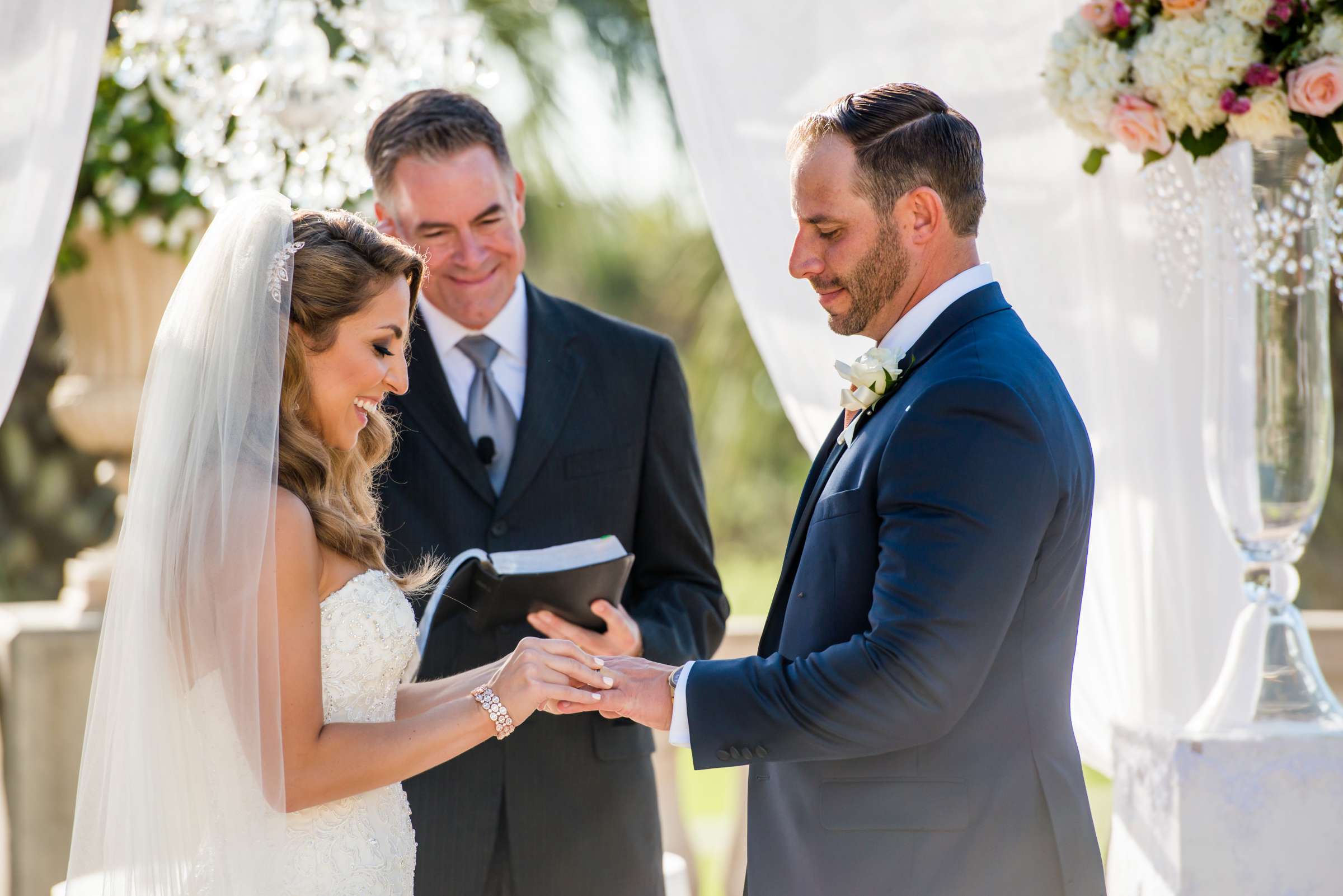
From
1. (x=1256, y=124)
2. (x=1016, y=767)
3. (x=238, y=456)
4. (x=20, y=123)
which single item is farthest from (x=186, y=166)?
(x=1016, y=767)

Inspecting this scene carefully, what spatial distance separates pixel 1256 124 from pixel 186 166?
293 cm

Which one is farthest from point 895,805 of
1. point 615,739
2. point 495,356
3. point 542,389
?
point 495,356

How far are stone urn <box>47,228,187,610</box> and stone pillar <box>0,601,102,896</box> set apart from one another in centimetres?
22

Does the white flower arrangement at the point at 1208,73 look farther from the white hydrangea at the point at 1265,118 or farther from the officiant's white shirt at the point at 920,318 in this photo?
the officiant's white shirt at the point at 920,318

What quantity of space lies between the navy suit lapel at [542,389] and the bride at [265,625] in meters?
0.44

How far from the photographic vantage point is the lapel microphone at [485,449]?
2.60 m

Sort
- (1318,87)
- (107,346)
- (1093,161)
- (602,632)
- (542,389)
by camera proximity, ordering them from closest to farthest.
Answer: (602,632), (542,389), (1318,87), (1093,161), (107,346)

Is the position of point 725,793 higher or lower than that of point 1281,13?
lower

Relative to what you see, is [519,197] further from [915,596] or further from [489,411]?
[915,596]

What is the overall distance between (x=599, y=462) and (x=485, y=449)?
22cm

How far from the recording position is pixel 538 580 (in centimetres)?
224

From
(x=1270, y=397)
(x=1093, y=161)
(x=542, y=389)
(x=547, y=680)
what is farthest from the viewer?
(x=1093, y=161)

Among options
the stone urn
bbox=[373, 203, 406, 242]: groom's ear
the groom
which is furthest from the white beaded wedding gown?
the stone urn

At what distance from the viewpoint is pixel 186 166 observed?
13.5ft
